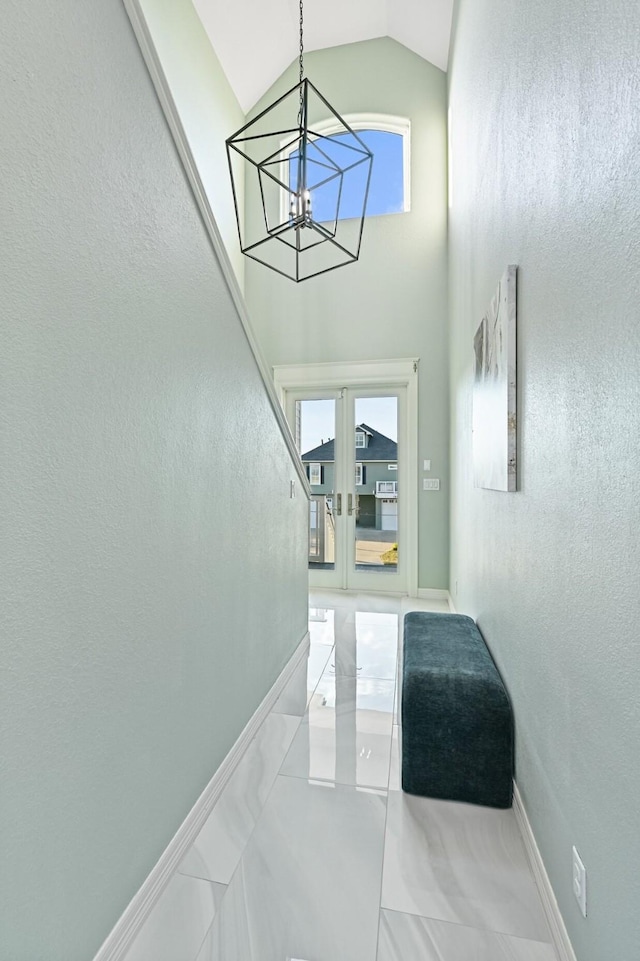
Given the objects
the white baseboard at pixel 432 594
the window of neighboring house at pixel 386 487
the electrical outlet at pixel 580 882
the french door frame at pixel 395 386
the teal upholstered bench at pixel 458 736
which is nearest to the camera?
the electrical outlet at pixel 580 882

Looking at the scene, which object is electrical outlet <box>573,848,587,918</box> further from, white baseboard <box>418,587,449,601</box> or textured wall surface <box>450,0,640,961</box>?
white baseboard <box>418,587,449,601</box>

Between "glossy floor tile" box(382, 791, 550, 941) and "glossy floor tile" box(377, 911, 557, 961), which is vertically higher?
"glossy floor tile" box(377, 911, 557, 961)

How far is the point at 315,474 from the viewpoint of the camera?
489 cm

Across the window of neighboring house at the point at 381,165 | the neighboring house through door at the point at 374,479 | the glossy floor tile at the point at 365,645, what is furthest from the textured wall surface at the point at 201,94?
the glossy floor tile at the point at 365,645

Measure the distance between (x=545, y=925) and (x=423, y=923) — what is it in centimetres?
32

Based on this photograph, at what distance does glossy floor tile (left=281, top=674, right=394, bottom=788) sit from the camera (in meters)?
1.85

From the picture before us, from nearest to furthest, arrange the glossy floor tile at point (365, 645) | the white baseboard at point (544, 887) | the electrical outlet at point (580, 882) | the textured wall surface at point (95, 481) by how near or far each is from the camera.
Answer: the textured wall surface at point (95, 481) → the electrical outlet at point (580, 882) → the white baseboard at point (544, 887) → the glossy floor tile at point (365, 645)

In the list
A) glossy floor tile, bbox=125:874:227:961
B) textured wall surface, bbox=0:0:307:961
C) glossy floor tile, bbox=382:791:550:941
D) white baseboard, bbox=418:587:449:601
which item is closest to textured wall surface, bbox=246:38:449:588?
white baseboard, bbox=418:587:449:601

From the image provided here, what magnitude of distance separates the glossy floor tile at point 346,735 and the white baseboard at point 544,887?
1.58ft

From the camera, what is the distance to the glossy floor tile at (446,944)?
1126mm

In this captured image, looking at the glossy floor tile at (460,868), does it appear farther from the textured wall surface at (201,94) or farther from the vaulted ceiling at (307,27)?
the vaulted ceiling at (307,27)

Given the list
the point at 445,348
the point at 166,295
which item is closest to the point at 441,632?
the point at 166,295

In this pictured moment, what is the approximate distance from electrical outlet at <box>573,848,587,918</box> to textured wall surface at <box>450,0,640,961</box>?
3cm

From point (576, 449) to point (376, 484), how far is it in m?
3.64
